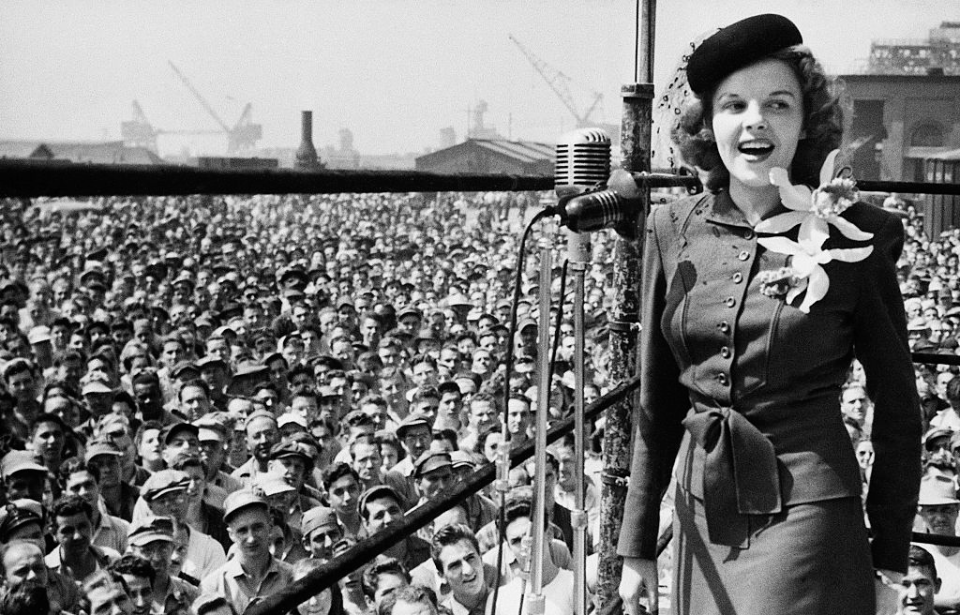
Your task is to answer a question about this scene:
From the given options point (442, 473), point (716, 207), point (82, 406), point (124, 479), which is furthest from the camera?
point (82, 406)

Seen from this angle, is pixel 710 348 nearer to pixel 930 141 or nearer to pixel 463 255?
pixel 463 255

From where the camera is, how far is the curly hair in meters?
1.93

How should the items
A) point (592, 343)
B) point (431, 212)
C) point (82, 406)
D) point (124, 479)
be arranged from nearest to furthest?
point (124, 479)
point (82, 406)
point (592, 343)
point (431, 212)

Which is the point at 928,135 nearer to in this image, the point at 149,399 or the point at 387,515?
the point at 149,399

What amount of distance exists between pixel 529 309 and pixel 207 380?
584 centimetres

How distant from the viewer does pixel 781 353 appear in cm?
186

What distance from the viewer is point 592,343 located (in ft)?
44.0

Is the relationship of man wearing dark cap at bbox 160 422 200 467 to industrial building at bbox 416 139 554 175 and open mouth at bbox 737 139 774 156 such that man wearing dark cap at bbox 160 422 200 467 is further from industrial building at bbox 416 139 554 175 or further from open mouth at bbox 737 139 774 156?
industrial building at bbox 416 139 554 175

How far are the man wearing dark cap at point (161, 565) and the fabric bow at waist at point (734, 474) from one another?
4.68m

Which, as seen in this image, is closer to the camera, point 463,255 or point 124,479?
point 124,479

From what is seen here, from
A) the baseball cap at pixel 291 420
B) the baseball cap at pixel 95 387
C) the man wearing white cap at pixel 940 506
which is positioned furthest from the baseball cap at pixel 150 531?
the baseball cap at pixel 95 387

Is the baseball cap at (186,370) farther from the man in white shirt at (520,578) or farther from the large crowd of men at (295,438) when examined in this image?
the man in white shirt at (520,578)

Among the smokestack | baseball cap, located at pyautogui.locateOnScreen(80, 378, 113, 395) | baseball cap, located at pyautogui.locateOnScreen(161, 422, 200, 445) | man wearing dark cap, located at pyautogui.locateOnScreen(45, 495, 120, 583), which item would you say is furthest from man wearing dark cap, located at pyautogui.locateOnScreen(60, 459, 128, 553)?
baseball cap, located at pyautogui.locateOnScreen(80, 378, 113, 395)

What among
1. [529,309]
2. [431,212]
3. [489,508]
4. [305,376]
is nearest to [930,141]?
[431,212]
